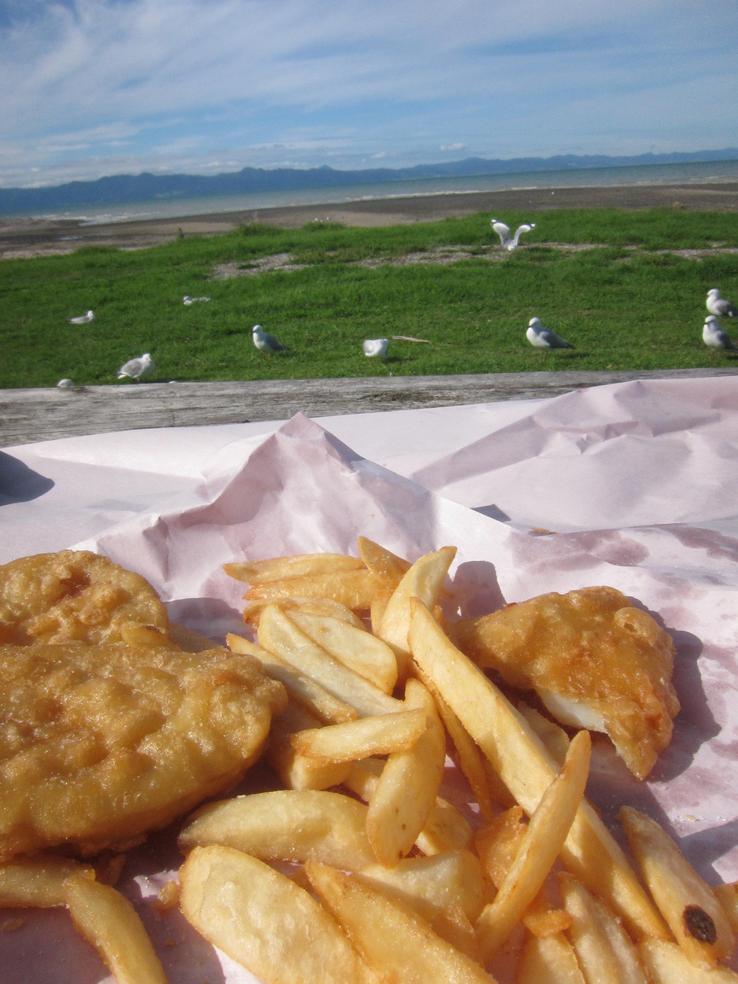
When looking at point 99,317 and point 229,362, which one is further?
point 99,317

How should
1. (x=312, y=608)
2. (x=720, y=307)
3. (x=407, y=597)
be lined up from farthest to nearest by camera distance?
(x=720, y=307), (x=312, y=608), (x=407, y=597)

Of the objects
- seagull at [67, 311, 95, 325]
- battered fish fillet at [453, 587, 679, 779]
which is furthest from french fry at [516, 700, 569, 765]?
seagull at [67, 311, 95, 325]

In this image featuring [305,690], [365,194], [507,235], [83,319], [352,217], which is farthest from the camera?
[365,194]

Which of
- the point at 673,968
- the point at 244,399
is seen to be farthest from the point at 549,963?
the point at 244,399

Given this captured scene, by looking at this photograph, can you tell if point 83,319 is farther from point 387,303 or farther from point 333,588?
point 333,588

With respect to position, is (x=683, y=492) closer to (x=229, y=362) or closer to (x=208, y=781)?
(x=208, y=781)

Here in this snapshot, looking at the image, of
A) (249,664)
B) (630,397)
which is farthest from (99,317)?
(249,664)
